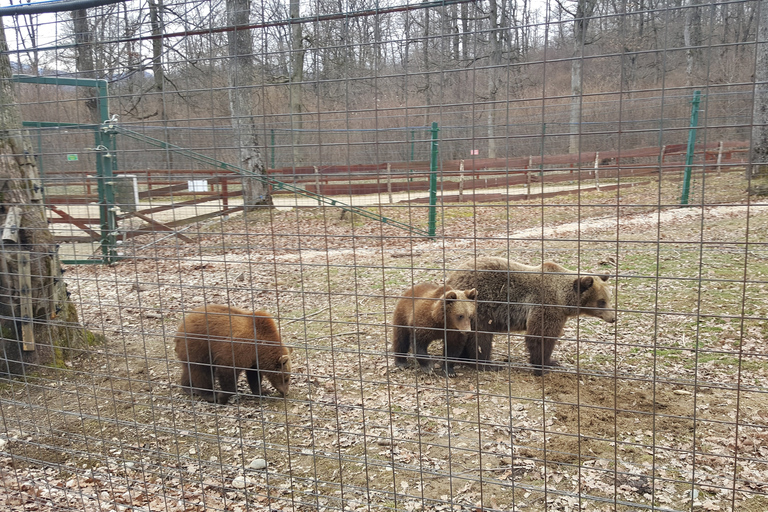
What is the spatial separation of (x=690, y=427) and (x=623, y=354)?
188 centimetres

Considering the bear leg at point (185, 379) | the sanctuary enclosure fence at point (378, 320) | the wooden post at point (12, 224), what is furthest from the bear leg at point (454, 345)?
the wooden post at point (12, 224)

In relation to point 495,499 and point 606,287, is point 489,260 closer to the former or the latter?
point 606,287

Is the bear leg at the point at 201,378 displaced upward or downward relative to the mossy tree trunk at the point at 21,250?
downward

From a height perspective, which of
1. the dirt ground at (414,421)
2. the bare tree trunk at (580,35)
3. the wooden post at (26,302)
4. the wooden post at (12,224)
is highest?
the bare tree trunk at (580,35)

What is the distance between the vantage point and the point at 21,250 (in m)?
5.54

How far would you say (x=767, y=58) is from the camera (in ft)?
42.9

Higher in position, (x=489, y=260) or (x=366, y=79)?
(x=366, y=79)

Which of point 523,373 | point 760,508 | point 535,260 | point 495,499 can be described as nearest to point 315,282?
point 535,260

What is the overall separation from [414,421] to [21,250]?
4296 millimetres

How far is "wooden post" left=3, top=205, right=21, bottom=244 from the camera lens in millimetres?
5344

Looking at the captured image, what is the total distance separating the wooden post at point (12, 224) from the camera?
210 inches

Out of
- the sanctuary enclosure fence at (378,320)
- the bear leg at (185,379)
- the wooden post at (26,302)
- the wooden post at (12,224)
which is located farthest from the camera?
the bear leg at (185,379)

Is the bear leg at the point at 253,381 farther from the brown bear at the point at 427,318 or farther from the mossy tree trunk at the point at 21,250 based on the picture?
the mossy tree trunk at the point at 21,250

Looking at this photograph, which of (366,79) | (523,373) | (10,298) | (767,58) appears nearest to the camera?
(366,79)
